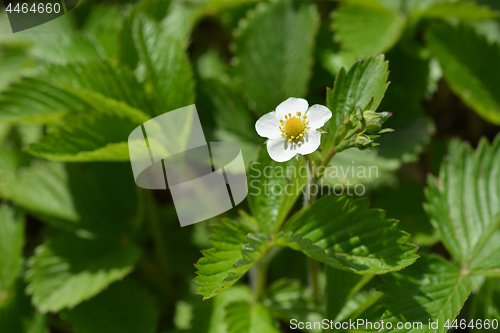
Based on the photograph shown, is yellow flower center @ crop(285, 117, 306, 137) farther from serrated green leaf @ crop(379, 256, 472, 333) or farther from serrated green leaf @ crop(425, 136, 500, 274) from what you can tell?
serrated green leaf @ crop(425, 136, 500, 274)

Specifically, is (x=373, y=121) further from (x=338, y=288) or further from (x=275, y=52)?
(x=275, y=52)

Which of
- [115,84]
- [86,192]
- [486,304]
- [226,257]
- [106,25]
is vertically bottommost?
[486,304]

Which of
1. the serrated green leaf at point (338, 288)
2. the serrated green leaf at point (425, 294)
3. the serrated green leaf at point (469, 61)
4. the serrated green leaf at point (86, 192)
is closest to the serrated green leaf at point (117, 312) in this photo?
the serrated green leaf at point (86, 192)

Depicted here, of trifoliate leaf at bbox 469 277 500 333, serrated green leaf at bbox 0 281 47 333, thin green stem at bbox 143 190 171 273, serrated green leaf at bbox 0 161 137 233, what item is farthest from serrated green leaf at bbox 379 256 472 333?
serrated green leaf at bbox 0 281 47 333

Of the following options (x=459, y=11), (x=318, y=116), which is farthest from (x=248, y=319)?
(x=459, y=11)

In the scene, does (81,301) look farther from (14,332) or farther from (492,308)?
(492,308)

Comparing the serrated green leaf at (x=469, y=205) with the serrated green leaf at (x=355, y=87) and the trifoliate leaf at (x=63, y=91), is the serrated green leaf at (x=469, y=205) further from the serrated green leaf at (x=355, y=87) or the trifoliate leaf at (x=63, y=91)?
the trifoliate leaf at (x=63, y=91)

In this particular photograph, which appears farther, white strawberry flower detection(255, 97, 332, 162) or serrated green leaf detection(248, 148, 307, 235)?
serrated green leaf detection(248, 148, 307, 235)

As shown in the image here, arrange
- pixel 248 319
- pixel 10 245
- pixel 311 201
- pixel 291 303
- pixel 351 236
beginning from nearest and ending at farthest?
1. pixel 351 236
2. pixel 311 201
3. pixel 248 319
4. pixel 291 303
5. pixel 10 245
